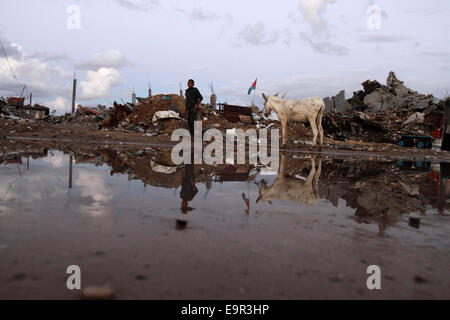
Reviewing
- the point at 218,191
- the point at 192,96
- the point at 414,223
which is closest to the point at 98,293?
the point at 218,191

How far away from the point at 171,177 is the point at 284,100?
28.8ft

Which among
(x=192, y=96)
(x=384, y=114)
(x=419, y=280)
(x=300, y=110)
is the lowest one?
(x=419, y=280)

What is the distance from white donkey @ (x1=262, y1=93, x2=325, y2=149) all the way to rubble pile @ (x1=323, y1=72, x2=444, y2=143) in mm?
6668

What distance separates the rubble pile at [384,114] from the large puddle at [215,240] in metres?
16.1

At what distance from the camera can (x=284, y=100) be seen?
12.2 meters

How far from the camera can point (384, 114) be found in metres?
22.5

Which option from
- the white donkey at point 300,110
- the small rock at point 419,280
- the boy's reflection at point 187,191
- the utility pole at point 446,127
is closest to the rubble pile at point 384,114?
the utility pole at point 446,127

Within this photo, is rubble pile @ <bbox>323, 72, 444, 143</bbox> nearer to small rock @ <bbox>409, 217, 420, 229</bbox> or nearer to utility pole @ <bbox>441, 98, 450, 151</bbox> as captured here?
utility pole @ <bbox>441, 98, 450, 151</bbox>

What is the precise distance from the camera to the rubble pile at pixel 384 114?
18.5m

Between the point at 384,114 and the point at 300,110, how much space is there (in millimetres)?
13952

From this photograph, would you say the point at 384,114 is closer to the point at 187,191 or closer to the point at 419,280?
the point at 187,191

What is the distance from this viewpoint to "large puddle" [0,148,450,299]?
141cm

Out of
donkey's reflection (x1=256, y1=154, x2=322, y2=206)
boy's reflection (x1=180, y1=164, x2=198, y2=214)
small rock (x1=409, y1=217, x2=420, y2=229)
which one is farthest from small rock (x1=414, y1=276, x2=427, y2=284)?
boy's reflection (x1=180, y1=164, x2=198, y2=214)
